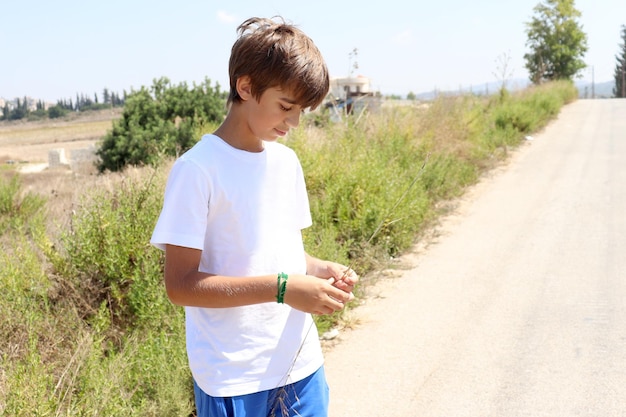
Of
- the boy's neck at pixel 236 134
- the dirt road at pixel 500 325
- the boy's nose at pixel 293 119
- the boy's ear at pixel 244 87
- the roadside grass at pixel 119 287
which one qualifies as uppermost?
the boy's ear at pixel 244 87

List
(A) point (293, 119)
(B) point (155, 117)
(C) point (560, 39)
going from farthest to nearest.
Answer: (C) point (560, 39), (B) point (155, 117), (A) point (293, 119)

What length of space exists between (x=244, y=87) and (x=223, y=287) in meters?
0.53

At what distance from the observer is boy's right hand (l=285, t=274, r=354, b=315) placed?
1656 millimetres

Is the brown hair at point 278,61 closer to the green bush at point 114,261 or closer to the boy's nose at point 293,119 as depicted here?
the boy's nose at point 293,119

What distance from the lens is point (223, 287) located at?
1646 millimetres

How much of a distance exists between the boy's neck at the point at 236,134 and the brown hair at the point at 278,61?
10 centimetres

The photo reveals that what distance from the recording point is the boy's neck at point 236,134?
178cm

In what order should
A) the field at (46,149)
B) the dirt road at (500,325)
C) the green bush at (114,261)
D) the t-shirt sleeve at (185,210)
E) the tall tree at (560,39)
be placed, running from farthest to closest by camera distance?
1. the tall tree at (560,39)
2. the field at (46,149)
3. the green bush at (114,261)
4. the dirt road at (500,325)
5. the t-shirt sleeve at (185,210)

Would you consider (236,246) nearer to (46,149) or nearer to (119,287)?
(119,287)

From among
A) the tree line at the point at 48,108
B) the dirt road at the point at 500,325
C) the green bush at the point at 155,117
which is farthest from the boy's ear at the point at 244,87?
the tree line at the point at 48,108

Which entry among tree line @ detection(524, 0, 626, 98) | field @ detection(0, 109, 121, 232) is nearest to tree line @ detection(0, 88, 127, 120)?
field @ detection(0, 109, 121, 232)

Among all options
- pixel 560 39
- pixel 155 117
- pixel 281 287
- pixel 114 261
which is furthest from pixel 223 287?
pixel 560 39

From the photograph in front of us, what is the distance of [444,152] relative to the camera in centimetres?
1054

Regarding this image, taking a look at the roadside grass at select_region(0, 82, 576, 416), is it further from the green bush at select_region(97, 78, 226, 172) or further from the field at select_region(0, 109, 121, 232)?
the green bush at select_region(97, 78, 226, 172)
